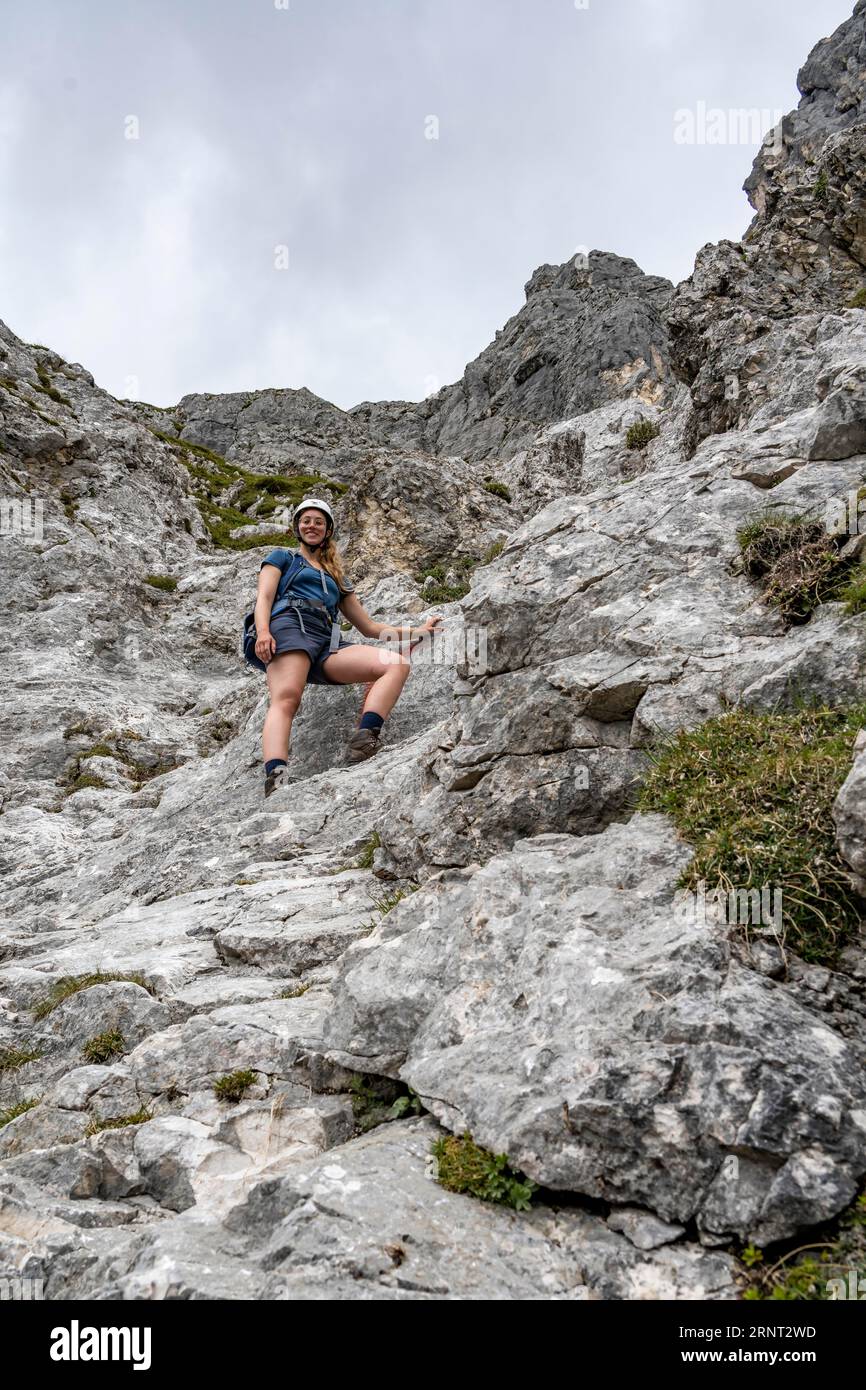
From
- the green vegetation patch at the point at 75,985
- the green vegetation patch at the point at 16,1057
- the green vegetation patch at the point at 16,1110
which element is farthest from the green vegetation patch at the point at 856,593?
the green vegetation patch at the point at 16,1057

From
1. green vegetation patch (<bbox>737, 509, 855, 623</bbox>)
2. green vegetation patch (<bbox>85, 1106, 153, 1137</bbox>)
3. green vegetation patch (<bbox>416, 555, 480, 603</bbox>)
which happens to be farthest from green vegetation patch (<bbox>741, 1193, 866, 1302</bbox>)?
green vegetation patch (<bbox>416, 555, 480, 603</bbox>)

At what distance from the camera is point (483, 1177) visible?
161 inches

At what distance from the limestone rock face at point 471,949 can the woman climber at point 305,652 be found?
52cm

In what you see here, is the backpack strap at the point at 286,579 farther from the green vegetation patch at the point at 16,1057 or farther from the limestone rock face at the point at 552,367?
the limestone rock face at the point at 552,367

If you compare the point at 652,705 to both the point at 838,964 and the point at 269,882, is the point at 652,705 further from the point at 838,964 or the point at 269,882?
the point at 269,882

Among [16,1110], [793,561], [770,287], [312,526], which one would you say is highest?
[770,287]

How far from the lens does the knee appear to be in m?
11.2

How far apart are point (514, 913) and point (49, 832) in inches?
394

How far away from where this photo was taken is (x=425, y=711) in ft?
39.5

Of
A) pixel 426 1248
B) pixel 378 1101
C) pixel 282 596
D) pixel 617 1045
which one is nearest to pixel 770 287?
pixel 282 596

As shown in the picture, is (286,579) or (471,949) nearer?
(471,949)

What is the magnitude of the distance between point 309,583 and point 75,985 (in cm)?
633

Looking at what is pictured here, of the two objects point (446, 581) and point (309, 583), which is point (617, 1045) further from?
point (446, 581)

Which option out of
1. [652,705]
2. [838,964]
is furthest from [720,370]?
[838,964]
